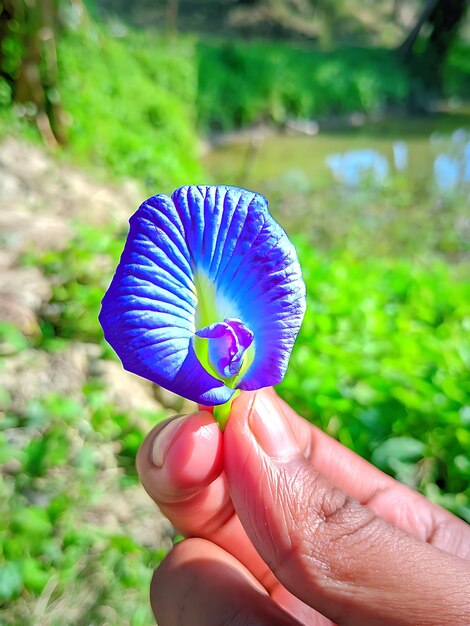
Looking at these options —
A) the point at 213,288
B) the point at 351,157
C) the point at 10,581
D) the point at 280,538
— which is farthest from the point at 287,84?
the point at 280,538

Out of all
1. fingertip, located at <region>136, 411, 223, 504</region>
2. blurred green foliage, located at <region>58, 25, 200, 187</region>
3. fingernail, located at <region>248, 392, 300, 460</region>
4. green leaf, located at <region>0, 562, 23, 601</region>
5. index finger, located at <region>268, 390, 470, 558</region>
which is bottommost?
green leaf, located at <region>0, 562, 23, 601</region>

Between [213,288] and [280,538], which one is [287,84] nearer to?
[213,288]

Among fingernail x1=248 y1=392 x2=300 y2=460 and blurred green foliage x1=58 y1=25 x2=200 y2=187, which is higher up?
fingernail x1=248 y1=392 x2=300 y2=460

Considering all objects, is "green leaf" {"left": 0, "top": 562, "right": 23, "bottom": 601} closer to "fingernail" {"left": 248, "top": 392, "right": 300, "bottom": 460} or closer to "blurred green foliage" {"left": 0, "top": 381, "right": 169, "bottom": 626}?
"blurred green foliage" {"left": 0, "top": 381, "right": 169, "bottom": 626}

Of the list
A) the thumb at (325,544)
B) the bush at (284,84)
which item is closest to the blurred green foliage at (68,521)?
the thumb at (325,544)

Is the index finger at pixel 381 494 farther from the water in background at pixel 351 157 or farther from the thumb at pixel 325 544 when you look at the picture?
the water in background at pixel 351 157

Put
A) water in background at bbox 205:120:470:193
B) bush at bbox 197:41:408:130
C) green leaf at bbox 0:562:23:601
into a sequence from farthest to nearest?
1. bush at bbox 197:41:408:130
2. water in background at bbox 205:120:470:193
3. green leaf at bbox 0:562:23:601

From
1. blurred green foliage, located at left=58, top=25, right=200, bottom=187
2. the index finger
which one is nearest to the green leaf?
the index finger
